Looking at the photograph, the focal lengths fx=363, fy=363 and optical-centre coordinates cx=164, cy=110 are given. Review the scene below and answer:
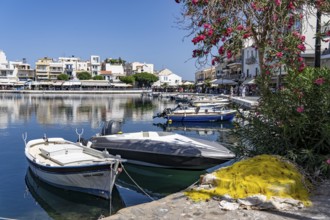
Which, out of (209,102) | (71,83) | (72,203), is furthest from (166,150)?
(71,83)

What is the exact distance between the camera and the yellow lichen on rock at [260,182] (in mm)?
6598

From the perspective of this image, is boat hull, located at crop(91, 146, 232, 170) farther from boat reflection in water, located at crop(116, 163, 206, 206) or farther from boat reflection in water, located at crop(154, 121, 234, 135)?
boat reflection in water, located at crop(154, 121, 234, 135)

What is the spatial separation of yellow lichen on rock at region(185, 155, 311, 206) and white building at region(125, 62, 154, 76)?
165 m

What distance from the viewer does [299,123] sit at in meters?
7.89

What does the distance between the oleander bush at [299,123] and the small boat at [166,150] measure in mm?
5514

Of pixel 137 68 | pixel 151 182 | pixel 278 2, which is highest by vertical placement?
pixel 137 68

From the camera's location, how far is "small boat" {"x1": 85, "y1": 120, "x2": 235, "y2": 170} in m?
14.7

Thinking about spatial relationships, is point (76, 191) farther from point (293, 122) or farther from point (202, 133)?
point (202, 133)

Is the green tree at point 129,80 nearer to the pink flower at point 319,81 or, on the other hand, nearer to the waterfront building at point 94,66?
the waterfront building at point 94,66

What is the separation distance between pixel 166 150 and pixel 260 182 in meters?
8.43

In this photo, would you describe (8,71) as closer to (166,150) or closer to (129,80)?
(129,80)

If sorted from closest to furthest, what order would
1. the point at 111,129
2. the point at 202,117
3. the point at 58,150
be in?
the point at 58,150 → the point at 111,129 → the point at 202,117

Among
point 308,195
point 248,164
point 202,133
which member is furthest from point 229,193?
point 202,133

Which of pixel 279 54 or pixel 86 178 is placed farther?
pixel 86 178
